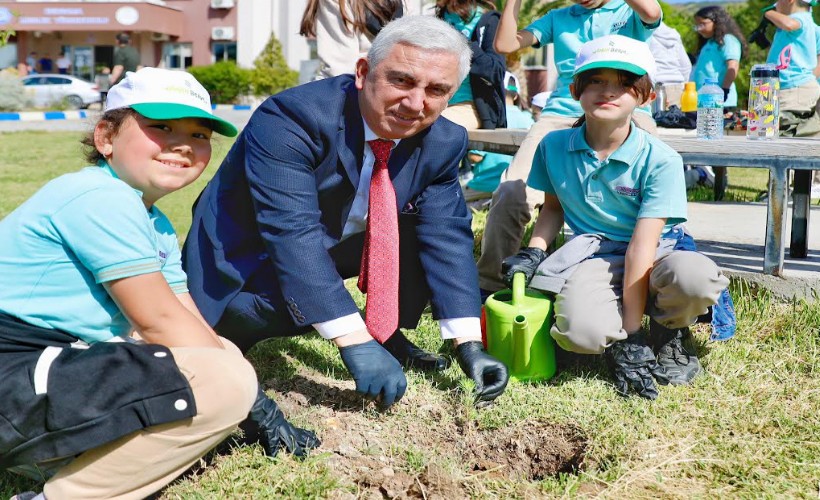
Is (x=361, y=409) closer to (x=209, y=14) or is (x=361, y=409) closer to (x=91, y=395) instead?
(x=91, y=395)

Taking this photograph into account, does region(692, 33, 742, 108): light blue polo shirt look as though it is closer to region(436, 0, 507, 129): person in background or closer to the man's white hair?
region(436, 0, 507, 129): person in background

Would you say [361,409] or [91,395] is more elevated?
[91,395]

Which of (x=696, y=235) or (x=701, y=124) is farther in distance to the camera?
(x=696, y=235)

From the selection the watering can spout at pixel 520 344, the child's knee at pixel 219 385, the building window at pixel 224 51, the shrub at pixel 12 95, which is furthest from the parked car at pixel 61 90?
the child's knee at pixel 219 385

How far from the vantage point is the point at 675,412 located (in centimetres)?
289

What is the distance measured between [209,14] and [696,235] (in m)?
35.0

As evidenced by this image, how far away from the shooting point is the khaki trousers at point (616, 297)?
2.94 meters

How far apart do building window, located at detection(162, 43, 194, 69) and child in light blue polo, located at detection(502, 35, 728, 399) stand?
3682 centimetres

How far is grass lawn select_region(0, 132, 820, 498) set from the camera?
7.88 ft

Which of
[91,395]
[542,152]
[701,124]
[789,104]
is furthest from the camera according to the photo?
[789,104]

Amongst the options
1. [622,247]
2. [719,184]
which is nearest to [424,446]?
[622,247]

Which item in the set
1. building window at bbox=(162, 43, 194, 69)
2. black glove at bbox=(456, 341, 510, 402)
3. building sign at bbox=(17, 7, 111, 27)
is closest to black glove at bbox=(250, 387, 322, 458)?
black glove at bbox=(456, 341, 510, 402)

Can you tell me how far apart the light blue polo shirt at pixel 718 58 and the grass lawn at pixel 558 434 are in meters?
5.05

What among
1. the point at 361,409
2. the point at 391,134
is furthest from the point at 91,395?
the point at 391,134
